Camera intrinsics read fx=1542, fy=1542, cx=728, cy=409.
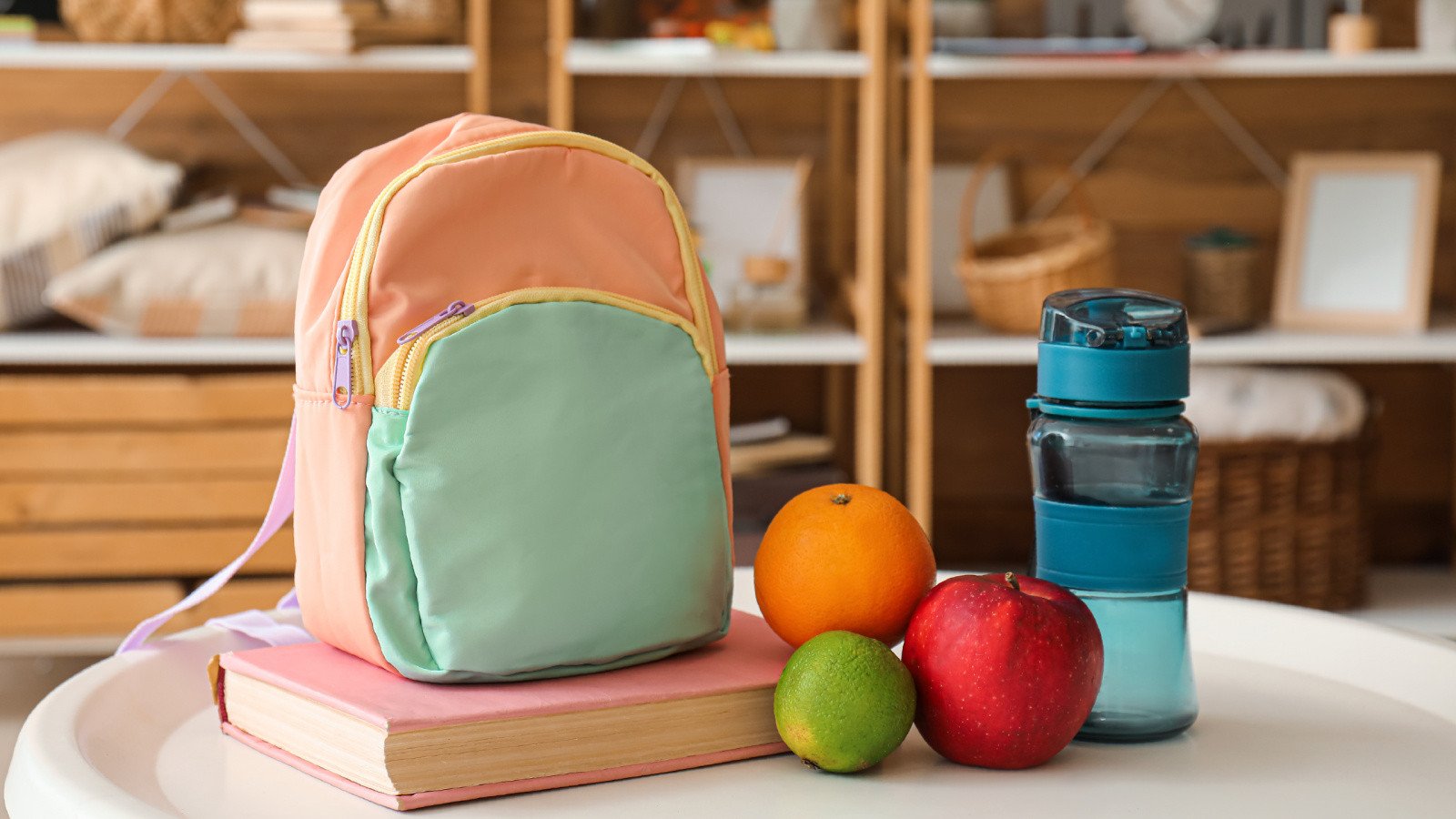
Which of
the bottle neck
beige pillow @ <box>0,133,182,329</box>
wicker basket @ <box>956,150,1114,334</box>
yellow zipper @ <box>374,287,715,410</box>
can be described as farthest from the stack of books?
the bottle neck

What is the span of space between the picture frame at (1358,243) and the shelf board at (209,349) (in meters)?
0.73

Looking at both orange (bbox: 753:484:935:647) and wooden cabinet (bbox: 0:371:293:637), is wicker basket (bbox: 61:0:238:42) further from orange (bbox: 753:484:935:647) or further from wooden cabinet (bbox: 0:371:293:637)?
orange (bbox: 753:484:935:647)

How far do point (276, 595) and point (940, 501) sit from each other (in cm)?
107

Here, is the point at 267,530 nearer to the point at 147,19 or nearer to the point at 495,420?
the point at 495,420

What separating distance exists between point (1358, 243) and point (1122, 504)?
1.84 metres

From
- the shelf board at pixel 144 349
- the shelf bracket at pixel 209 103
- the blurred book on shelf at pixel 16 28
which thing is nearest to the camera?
the shelf board at pixel 144 349

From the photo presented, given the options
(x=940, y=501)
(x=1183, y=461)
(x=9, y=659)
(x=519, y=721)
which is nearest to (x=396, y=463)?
(x=519, y=721)

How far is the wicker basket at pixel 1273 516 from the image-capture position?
206 centimetres

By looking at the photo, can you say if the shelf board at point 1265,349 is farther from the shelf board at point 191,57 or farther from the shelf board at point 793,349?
the shelf board at point 191,57

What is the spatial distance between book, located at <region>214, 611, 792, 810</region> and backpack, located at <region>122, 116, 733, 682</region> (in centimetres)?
2

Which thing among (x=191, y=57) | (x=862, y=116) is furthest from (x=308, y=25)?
(x=862, y=116)

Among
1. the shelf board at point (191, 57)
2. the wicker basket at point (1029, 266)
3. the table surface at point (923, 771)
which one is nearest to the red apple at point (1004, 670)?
the table surface at point (923, 771)

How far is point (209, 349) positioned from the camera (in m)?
2.04

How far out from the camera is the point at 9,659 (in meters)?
2.51
